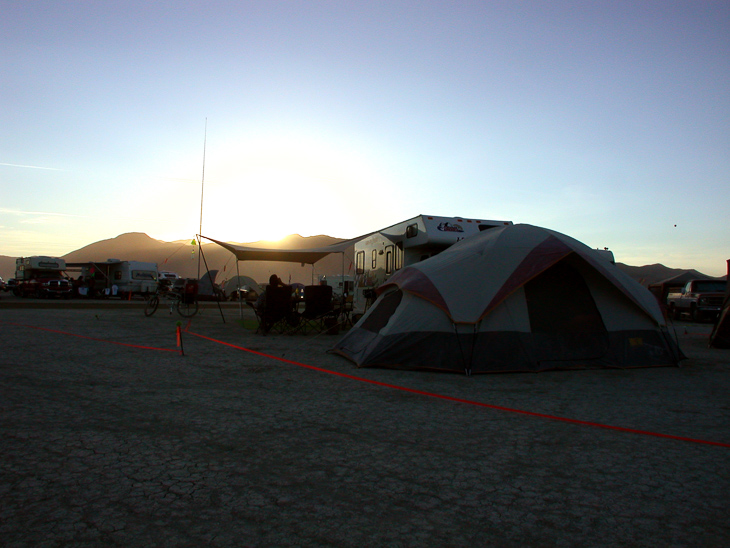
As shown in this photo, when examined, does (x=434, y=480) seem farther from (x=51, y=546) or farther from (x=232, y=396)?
(x=232, y=396)

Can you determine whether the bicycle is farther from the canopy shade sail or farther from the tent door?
the tent door

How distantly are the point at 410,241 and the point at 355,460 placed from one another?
963 centimetres

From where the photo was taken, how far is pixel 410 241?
12961 millimetres

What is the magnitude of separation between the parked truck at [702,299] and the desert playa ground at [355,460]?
585 inches

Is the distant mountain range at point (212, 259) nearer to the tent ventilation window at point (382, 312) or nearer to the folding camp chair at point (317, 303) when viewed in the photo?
the folding camp chair at point (317, 303)

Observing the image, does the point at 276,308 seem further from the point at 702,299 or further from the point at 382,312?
the point at 702,299

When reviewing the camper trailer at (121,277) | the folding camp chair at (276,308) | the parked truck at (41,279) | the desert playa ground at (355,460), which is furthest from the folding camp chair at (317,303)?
the parked truck at (41,279)

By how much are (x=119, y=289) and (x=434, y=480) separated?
127ft

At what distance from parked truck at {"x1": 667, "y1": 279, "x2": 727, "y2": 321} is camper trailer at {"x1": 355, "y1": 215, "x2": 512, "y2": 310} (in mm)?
10961

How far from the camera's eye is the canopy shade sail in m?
14.5

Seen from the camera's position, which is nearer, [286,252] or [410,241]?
[410,241]

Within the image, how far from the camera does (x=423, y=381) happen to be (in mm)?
6828

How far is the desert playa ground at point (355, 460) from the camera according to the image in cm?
264

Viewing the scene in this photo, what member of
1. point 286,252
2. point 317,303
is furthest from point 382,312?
point 286,252
